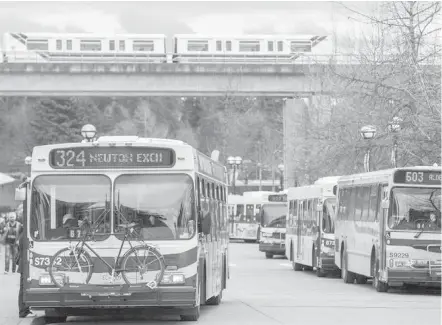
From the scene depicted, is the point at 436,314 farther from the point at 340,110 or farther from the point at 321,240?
the point at 340,110

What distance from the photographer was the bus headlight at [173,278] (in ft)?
58.0

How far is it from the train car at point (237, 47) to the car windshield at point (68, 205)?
64.3 m

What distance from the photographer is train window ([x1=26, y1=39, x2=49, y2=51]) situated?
269 feet

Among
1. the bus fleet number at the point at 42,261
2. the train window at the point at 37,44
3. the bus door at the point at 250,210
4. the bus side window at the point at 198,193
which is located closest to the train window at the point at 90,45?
Result: the train window at the point at 37,44

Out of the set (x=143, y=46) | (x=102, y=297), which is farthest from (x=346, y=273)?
(x=143, y=46)

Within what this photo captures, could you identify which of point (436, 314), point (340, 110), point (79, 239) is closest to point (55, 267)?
point (79, 239)

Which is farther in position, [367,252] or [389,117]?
[389,117]

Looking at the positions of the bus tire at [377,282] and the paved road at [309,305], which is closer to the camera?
the paved road at [309,305]

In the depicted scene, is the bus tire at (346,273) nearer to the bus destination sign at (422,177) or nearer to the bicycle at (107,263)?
the bus destination sign at (422,177)

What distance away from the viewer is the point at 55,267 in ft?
57.8

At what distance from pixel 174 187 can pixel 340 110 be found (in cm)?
3466

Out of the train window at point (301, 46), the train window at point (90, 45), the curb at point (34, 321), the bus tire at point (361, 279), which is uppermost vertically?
the train window at point (301, 46)

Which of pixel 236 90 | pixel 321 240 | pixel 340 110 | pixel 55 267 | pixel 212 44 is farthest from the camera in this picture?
pixel 212 44

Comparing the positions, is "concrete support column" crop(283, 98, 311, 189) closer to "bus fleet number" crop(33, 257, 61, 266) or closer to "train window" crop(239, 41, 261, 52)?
"train window" crop(239, 41, 261, 52)
